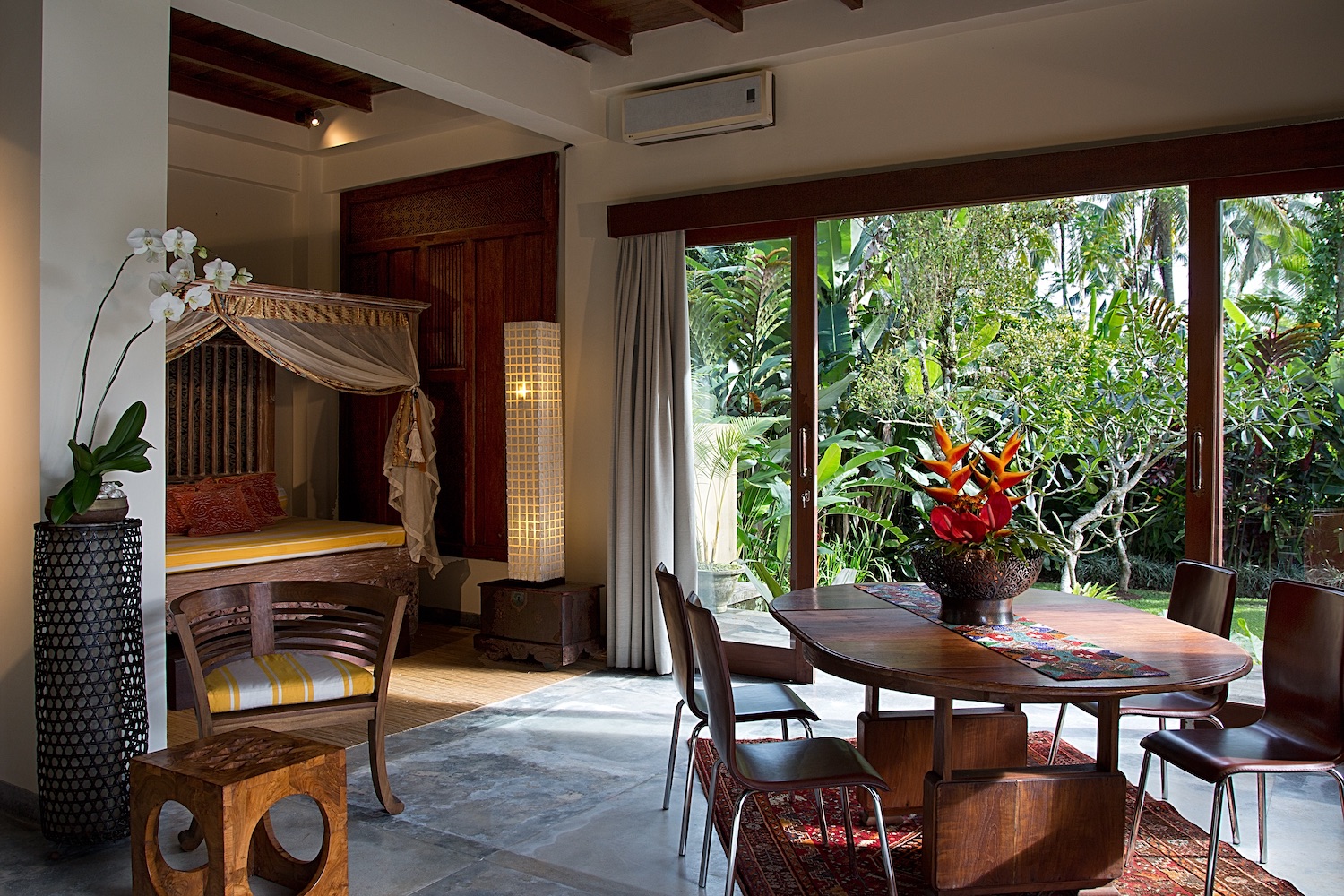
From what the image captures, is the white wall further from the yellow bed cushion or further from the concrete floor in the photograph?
the yellow bed cushion

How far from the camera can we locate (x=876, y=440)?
6996 millimetres

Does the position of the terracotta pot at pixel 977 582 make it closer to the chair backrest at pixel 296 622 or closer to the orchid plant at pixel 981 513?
the orchid plant at pixel 981 513

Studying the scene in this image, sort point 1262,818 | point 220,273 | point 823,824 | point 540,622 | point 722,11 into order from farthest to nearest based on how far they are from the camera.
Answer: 1. point 540,622
2. point 722,11
3. point 220,273
4. point 823,824
5. point 1262,818

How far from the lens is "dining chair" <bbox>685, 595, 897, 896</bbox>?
104 inches

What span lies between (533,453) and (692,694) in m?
2.98

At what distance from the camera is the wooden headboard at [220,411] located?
22.4 feet

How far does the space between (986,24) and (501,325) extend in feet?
11.2

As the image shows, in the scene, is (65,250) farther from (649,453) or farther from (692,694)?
(649,453)

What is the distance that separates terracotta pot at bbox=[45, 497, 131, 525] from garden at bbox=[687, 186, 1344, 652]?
3.02m

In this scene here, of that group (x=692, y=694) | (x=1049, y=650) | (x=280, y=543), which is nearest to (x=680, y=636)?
(x=692, y=694)

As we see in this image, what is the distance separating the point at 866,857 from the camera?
127 inches

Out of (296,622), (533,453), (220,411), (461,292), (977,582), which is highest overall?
(461,292)

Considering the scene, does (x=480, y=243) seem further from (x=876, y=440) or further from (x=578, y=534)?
(x=876, y=440)

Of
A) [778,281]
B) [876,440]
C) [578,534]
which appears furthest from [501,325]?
[876,440]
